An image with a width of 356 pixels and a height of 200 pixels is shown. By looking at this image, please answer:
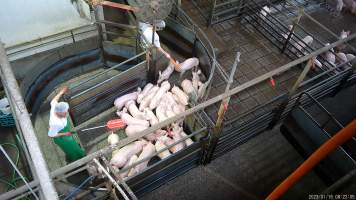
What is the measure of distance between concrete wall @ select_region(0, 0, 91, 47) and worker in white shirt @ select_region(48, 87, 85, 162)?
73.2 inches

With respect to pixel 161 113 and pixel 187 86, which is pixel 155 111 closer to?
pixel 161 113

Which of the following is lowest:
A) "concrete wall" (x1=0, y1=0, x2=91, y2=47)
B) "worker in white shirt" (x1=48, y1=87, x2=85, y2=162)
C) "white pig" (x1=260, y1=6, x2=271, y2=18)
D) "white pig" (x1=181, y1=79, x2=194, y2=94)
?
"worker in white shirt" (x1=48, y1=87, x2=85, y2=162)

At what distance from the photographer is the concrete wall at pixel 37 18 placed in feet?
16.8

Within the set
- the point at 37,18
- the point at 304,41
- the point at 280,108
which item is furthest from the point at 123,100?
the point at 304,41

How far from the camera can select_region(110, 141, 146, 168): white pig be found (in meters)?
4.53

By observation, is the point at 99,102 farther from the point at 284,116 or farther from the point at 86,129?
the point at 284,116

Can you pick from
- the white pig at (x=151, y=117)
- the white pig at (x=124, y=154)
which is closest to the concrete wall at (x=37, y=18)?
the white pig at (x=151, y=117)

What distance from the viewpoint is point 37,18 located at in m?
5.43

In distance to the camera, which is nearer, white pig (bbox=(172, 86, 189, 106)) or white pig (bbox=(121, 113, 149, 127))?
white pig (bbox=(121, 113, 149, 127))

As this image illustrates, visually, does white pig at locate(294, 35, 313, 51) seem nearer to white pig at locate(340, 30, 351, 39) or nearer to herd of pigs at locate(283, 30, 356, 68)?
herd of pigs at locate(283, 30, 356, 68)

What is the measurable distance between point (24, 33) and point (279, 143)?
4.84m

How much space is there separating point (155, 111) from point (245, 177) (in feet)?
6.03

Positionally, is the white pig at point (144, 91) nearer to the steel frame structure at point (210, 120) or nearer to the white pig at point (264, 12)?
the steel frame structure at point (210, 120)

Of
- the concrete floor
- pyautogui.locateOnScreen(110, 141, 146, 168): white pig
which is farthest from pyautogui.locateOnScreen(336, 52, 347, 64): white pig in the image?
pyautogui.locateOnScreen(110, 141, 146, 168): white pig
